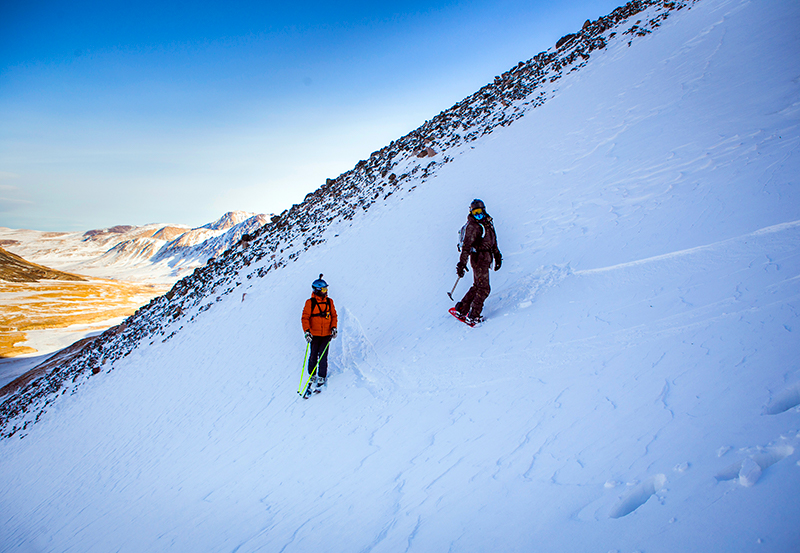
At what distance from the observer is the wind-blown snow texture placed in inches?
97.7

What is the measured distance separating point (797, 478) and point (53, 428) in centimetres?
2039

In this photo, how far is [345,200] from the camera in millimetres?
22047

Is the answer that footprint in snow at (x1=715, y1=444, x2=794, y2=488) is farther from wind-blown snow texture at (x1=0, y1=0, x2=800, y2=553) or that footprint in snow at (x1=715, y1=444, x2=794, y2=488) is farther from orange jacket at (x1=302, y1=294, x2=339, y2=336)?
orange jacket at (x1=302, y1=294, x2=339, y2=336)

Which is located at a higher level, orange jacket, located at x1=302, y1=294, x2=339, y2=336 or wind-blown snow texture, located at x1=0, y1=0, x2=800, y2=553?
orange jacket, located at x1=302, y1=294, x2=339, y2=336

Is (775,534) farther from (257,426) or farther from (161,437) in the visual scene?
(161,437)

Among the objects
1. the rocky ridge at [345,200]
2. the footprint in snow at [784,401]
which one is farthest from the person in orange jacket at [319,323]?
the rocky ridge at [345,200]

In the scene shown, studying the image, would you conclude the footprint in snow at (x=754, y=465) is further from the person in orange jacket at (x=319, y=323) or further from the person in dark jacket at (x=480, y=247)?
the person in orange jacket at (x=319, y=323)

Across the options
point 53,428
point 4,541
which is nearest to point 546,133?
point 4,541

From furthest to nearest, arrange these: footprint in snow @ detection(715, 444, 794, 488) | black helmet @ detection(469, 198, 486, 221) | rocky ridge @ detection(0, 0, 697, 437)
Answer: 1. rocky ridge @ detection(0, 0, 697, 437)
2. black helmet @ detection(469, 198, 486, 221)
3. footprint in snow @ detection(715, 444, 794, 488)

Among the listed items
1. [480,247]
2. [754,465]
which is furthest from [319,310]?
[754,465]

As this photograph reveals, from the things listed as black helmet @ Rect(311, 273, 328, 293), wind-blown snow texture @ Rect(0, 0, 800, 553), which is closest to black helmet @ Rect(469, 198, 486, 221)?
wind-blown snow texture @ Rect(0, 0, 800, 553)

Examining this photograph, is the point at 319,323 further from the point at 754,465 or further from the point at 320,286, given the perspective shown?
the point at 754,465

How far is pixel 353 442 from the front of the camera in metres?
4.51

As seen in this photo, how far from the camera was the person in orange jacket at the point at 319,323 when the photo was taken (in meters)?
5.83
